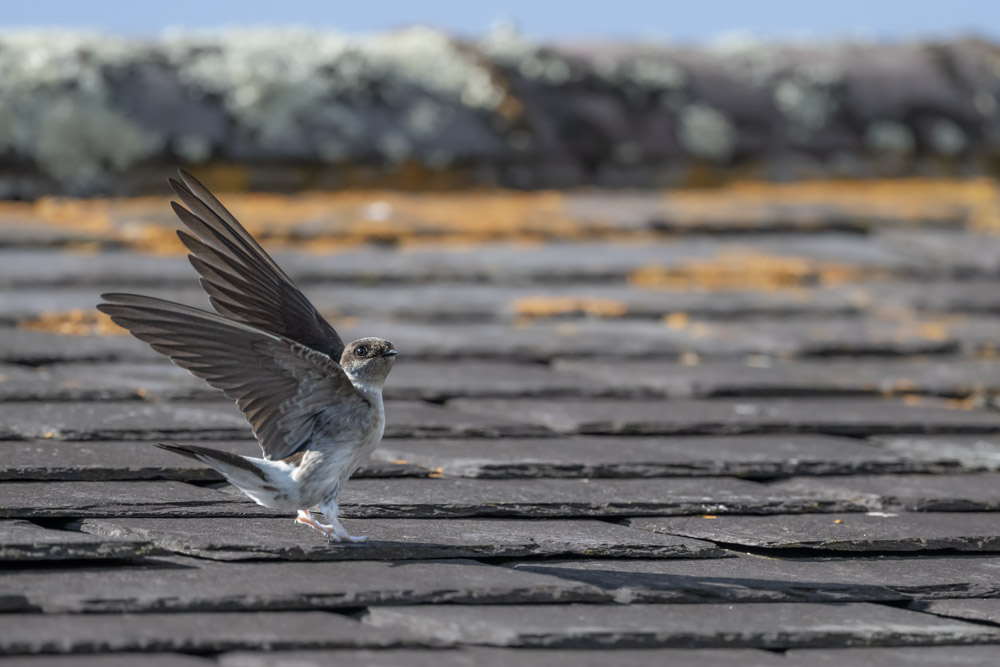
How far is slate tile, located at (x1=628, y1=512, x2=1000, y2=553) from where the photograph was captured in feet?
7.45

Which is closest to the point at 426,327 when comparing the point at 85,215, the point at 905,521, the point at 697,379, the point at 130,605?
the point at 697,379

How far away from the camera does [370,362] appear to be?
93.9 inches

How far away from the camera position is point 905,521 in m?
2.42

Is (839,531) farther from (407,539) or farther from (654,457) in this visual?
(407,539)

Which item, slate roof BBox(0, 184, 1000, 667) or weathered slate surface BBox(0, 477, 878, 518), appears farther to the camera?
weathered slate surface BBox(0, 477, 878, 518)

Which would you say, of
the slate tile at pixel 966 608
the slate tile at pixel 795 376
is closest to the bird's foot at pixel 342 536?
the slate tile at pixel 966 608

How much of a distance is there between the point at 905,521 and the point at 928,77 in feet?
10.2

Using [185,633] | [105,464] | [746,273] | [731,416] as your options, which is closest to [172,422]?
[105,464]

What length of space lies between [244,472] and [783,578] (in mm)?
856

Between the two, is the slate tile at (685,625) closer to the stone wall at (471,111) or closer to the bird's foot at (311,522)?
the bird's foot at (311,522)

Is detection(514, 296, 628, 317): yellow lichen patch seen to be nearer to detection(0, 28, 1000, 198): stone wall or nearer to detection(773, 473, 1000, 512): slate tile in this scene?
detection(0, 28, 1000, 198): stone wall

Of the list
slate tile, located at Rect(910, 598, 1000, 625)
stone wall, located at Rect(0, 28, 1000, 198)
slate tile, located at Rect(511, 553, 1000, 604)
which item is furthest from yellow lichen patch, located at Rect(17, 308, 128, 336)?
slate tile, located at Rect(910, 598, 1000, 625)

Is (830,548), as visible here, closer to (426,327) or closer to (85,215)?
(426,327)

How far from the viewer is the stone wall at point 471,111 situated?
4082 mm
